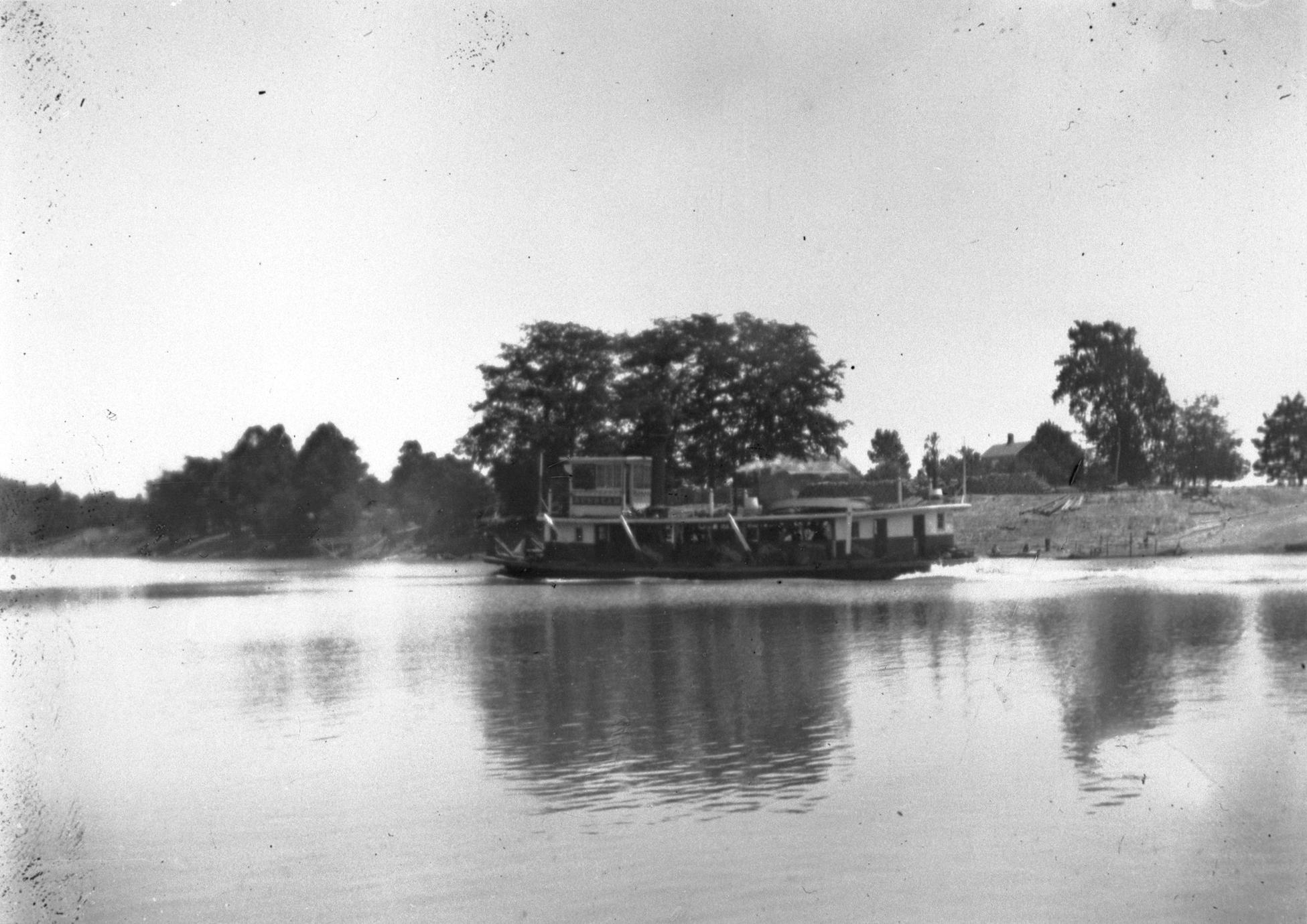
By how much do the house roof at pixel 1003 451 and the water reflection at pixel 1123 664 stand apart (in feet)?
246

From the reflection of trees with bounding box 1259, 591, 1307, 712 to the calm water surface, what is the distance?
0.50 ft

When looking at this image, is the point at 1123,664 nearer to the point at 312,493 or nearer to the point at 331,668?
the point at 331,668

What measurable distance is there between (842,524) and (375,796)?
43.5 m

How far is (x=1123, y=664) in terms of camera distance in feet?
77.5

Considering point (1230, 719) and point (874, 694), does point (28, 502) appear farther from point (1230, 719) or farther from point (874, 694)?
point (1230, 719)

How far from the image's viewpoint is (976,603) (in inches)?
1502

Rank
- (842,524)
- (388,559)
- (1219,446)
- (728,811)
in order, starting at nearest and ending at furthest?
(728,811) → (842,524) → (1219,446) → (388,559)

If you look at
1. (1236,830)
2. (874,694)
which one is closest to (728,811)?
(1236,830)

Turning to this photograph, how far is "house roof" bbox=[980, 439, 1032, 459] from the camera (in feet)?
369

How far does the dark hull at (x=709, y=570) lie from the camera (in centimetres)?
5294

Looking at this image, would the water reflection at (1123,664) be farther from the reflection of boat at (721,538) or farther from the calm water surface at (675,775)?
the reflection of boat at (721,538)

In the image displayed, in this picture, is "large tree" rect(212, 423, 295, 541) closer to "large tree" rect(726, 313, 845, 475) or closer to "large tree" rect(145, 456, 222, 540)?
"large tree" rect(145, 456, 222, 540)

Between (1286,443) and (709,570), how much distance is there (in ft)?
149

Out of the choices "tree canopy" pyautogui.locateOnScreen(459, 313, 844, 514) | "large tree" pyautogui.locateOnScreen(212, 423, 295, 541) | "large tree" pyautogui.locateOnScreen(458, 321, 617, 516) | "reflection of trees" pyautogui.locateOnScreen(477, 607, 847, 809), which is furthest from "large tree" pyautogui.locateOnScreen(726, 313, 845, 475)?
"large tree" pyautogui.locateOnScreen(212, 423, 295, 541)
